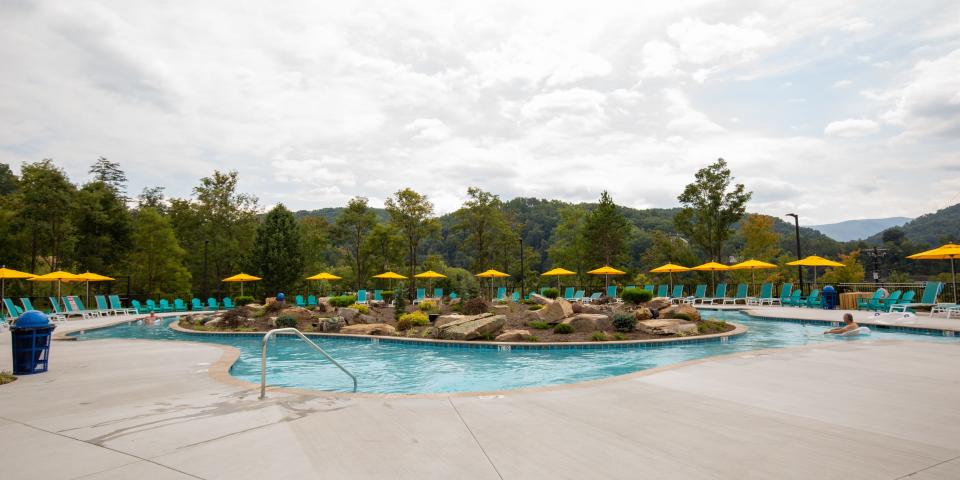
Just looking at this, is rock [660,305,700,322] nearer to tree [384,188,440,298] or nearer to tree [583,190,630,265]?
tree [583,190,630,265]

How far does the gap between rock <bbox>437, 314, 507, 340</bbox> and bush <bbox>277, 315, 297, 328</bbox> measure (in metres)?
5.91

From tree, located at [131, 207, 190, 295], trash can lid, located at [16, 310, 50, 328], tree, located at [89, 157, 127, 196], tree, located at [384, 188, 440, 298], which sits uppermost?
tree, located at [89, 157, 127, 196]

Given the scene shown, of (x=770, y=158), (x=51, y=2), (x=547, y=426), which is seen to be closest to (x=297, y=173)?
(x=51, y=2)

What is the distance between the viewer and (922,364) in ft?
21.7

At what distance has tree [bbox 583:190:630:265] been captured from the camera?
113 feet

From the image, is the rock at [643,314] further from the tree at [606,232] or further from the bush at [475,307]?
the tree at [606,232]

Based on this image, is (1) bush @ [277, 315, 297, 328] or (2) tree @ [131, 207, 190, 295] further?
(2) tree @ [131, 207, 190, 295]

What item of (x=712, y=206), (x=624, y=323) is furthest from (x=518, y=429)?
(x=712, y=206)

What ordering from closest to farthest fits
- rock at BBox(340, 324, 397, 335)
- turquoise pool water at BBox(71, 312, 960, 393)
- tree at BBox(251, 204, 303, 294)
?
turquoise pool water at BBox(71, 312, 960, 393) → rock at BBox(340, 324, 397, 335) → tree at BBox(251, 204, 303, 294)

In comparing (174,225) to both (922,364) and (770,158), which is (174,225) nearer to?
(770,158)

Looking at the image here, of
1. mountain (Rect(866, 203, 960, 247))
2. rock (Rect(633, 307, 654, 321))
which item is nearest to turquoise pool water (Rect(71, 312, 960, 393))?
rock (Rect(633, 307, 654, 321))

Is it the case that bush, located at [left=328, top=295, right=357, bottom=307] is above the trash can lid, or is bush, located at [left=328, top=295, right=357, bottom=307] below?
below

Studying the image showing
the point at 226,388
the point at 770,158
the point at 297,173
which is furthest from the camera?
the point at 297,173

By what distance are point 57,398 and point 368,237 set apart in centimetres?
3218
